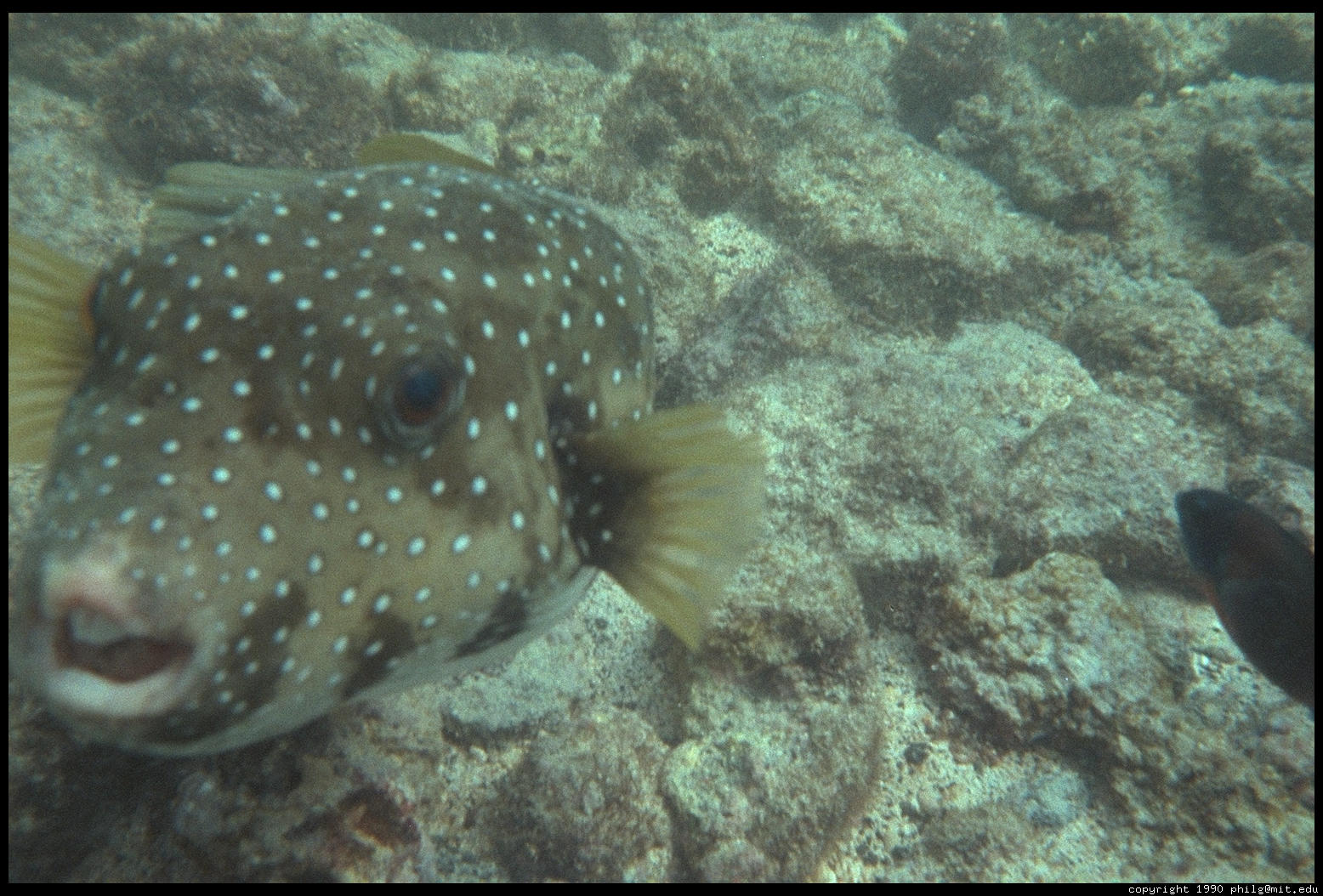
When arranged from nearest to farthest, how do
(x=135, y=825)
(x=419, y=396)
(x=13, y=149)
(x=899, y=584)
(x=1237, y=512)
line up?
(x=419, y=396)
(x=135, y=825)
(x=1237, y=512)
(x=899, y=584)
(x=13, y=149)

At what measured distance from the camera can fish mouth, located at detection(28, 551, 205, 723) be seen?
4.28ft

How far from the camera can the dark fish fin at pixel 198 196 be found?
223cm

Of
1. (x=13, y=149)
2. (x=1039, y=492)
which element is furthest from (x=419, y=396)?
(x=13, y=149)

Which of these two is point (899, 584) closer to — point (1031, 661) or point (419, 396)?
point (1031, 661)

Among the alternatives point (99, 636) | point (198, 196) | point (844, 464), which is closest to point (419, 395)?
point (99, 636)

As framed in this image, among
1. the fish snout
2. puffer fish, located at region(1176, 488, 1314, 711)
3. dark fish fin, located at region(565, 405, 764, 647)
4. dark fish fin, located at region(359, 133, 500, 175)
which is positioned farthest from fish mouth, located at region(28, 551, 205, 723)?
puffer fish, located at region(1176, 488, 1314, 711)

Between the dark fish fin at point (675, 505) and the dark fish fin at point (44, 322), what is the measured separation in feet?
4.75

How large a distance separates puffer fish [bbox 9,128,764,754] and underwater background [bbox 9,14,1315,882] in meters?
0.55

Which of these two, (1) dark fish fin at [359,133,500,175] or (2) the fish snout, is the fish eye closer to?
(2) the fish snout

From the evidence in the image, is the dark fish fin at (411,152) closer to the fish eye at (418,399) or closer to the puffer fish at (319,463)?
the puffer fish at (319,463)

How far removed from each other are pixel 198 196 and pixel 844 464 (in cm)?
443

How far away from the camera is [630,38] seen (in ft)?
37.0

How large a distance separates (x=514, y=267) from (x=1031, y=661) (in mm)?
4239

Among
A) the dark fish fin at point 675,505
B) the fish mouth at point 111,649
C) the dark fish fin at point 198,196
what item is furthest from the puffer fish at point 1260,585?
the dark fish fin at point 198,196
